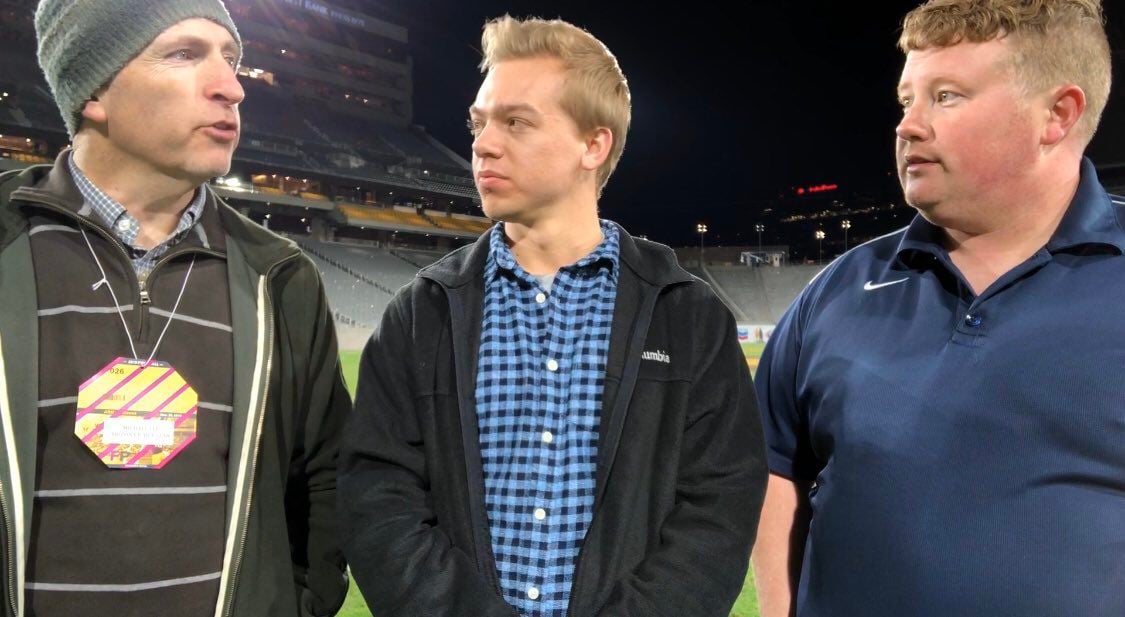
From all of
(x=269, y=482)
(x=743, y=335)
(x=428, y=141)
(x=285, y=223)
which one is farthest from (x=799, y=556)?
(x=428, y=141)

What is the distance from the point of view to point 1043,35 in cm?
188

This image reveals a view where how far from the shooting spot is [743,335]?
94.4 ft

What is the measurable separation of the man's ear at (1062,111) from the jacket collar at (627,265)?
1011 mm

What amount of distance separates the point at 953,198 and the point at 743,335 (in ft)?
90.2

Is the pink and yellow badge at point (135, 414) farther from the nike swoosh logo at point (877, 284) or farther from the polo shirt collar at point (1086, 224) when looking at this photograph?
the polo shirt collar at point (1086, 224)

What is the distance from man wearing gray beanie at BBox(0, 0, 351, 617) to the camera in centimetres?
170

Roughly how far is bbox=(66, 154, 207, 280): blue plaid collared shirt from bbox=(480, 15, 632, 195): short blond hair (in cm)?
99

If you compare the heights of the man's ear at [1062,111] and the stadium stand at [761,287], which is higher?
the stadium stand at [761,287]

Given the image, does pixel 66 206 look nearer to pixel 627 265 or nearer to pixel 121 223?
pixel 121 223

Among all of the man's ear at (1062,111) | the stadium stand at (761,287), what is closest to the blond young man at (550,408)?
the man's ear at (1062,111)

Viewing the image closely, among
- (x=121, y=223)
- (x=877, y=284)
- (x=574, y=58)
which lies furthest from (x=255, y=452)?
(x=877, y=284)

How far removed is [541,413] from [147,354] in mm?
990

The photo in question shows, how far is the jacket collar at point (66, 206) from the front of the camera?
1.79 metres

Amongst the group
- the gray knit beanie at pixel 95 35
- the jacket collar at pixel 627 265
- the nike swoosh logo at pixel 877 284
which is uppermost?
the gray knit beanie at pixel 95 35
